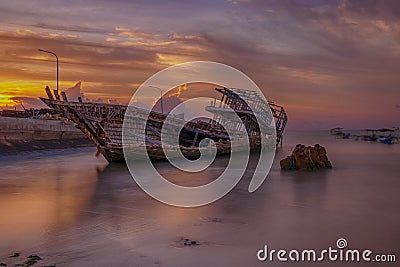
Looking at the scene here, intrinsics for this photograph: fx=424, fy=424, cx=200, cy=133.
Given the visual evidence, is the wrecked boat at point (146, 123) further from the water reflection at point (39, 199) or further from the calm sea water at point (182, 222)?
the calm sea water at point (182, 222)

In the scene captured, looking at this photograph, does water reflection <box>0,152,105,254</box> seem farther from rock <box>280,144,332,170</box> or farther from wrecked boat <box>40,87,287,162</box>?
rock <box>280,144,332,170</box>

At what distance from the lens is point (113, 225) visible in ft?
33.4

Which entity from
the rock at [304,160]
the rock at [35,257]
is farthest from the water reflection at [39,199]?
the rock at [304,160]

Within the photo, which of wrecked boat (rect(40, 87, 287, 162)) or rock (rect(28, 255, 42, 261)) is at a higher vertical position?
wrecked boat (rect(40, 87, 287, 162))

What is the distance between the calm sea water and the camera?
26.3 ft

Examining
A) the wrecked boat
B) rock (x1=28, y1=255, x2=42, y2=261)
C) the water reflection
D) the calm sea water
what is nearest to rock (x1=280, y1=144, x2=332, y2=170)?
the calm sea water

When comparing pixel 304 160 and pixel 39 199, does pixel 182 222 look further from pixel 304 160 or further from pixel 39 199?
pixel 304 160

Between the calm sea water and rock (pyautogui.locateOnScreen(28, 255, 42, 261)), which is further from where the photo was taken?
the calm sea water

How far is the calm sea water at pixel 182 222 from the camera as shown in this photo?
26.3 ft

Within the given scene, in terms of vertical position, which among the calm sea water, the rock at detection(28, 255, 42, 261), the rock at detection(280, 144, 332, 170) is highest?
the rock at detection(280, 144, 332, 170)

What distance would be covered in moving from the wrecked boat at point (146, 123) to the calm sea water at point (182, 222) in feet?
15.4

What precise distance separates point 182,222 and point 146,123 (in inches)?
663

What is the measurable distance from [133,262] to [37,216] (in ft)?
15.7

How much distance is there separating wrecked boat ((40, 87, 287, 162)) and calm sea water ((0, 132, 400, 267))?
15.4 feet
